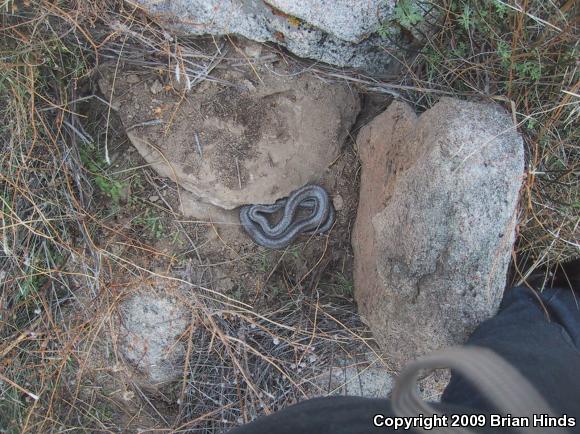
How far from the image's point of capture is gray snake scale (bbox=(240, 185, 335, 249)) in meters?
3.33

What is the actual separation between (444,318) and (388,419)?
0.93 m

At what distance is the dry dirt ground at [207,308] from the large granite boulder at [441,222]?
1.39ft

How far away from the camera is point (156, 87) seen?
124 inches

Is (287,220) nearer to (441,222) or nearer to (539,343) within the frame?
(441,222)

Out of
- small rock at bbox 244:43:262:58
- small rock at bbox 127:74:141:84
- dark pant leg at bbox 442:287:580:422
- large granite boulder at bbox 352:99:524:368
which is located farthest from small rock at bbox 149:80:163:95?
dark pant leg at bbox 442:287:580:422

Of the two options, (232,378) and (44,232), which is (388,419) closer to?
(232,378)

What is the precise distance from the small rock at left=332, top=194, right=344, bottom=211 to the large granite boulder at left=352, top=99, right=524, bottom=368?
15.2 inches

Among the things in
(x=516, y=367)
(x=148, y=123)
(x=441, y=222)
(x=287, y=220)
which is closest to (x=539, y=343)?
(x=516, y=367)

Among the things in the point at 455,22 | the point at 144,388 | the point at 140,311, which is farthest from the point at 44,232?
the point at 455,22

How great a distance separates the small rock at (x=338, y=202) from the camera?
11.0 ft

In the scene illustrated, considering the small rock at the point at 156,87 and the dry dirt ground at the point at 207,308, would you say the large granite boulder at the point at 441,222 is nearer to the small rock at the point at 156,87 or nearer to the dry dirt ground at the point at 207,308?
the dry dirt ground at the point at 207,308

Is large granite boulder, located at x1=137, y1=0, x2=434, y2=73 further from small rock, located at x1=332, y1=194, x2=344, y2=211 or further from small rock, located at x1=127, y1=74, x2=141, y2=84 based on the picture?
small rock, located at x1=332, y1=194, x2=344, y2=211

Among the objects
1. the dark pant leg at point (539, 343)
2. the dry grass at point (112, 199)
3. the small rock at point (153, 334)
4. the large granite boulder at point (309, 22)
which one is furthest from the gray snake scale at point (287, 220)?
the dark pant leg at point (539, 343)

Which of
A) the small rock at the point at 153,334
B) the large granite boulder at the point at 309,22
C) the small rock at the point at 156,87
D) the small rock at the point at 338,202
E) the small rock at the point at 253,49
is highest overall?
the large granite boulder at the point at 309,22
